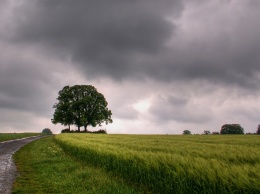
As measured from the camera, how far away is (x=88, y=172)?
→ 12.6 metres

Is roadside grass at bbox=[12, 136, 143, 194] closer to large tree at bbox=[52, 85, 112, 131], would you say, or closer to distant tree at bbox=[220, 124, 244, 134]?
large tree at bbox=[52, 85, 112, 131]

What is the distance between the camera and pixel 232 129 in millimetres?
129125

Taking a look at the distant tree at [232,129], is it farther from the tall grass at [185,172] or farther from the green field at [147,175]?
the tall grass at [185,172]

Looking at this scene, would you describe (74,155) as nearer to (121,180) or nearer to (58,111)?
(121,180)

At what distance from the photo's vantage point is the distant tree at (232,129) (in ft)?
417

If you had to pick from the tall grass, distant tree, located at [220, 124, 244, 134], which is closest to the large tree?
distant tree, located at [220, 124, 244, 134]

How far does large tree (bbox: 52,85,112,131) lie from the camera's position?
86562mm

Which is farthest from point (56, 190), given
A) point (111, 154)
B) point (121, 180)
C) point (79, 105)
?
point (79, 105)

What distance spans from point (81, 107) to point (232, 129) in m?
78.4

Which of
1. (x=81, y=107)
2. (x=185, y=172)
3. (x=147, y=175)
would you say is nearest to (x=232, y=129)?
(x=81, y=107)

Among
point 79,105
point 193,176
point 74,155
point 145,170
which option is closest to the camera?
point 193,176

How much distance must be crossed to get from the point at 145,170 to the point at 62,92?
278ft

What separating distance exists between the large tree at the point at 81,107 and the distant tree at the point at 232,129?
6707 cm

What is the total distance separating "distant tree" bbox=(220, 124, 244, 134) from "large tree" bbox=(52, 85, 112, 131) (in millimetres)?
67069
